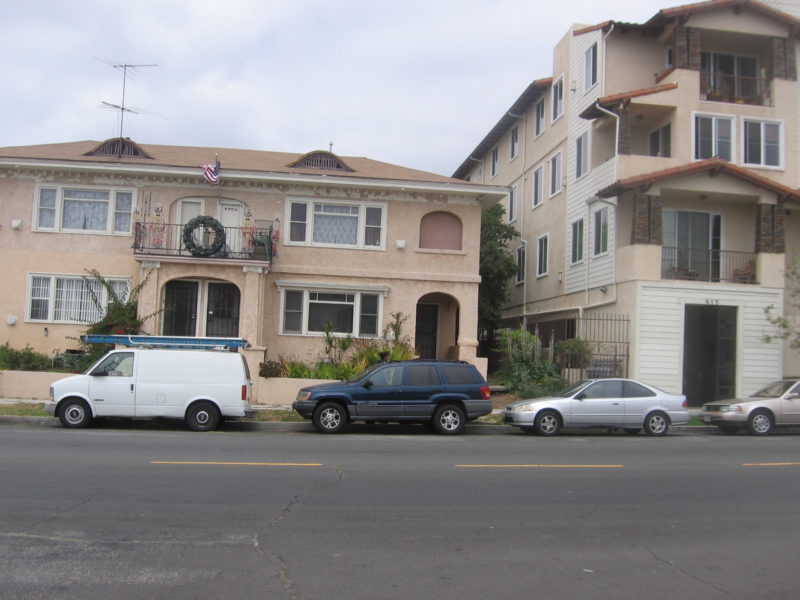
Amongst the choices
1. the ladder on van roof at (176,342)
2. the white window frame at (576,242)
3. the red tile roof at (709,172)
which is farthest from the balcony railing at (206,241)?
the white window frame at (576,242)

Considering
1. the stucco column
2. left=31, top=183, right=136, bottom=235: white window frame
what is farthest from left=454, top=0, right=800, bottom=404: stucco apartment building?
left=31, top=183, right=136, bottom=235: white window frame

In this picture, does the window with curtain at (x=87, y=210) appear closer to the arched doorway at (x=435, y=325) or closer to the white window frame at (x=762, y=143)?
the arched doorway at (x=435, y=325)

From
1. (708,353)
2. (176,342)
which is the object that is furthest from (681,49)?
(176,342)

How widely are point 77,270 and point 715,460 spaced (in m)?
18.3

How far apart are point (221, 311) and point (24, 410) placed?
6.67 meters

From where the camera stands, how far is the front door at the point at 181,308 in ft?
74.7

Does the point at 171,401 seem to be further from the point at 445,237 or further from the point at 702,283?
the point at 702,283

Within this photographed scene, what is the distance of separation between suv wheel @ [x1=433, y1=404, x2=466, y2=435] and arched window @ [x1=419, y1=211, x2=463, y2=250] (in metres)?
8.33

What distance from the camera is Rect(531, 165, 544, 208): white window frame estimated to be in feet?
99.9

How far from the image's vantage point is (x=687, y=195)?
23406 millimetres

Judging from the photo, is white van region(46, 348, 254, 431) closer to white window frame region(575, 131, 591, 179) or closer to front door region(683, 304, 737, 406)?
front door region(683, 304, 737, 406)

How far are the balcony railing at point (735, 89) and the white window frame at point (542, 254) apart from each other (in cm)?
781

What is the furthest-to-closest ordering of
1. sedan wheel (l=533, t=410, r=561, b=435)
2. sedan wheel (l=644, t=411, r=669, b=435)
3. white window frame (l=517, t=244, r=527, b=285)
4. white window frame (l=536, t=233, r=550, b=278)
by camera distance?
white window frame (l=517, t=244, r=527, b=285), white window frame (l=536, t=233, r=550, b=278), sedan wheel (l=644, t=411, r=669, b=435), sedan wheel (l=533, t=410, r=561, b=435)

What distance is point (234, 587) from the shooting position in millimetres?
5625
